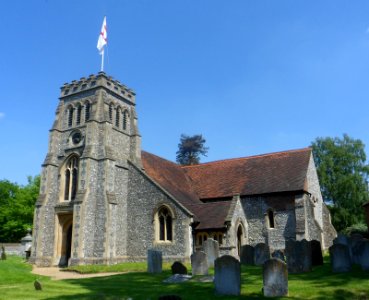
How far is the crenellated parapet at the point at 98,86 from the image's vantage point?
26.2m

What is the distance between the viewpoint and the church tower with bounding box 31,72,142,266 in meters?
23.0

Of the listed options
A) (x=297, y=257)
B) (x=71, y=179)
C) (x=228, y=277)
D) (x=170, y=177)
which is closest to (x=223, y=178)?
(x=170, y=177)

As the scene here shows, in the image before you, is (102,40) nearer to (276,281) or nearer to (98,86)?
(98,86)

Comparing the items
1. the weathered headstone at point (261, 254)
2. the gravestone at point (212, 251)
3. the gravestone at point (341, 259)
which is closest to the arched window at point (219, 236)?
the weathered headstone at point (261, 254)

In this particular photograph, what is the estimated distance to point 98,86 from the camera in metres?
25.9

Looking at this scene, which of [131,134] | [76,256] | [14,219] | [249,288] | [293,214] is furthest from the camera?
[14,219]

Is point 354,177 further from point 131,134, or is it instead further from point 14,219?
point 14,219

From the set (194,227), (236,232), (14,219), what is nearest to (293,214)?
(236,232)

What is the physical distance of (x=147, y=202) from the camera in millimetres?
24453

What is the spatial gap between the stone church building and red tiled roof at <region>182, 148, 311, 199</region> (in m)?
0.09

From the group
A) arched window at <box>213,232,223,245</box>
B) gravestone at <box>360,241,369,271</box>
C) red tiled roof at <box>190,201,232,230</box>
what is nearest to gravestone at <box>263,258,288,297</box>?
gravestone at <box>360,241,369,271</box>

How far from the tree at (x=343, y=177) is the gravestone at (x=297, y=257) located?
103 feet

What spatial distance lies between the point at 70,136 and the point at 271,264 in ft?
63.0

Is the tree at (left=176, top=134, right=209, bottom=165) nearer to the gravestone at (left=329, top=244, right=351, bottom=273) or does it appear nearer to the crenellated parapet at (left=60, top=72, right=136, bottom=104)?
the crenellated parapet at (left=60, top=72, right=136, bottom=104)
